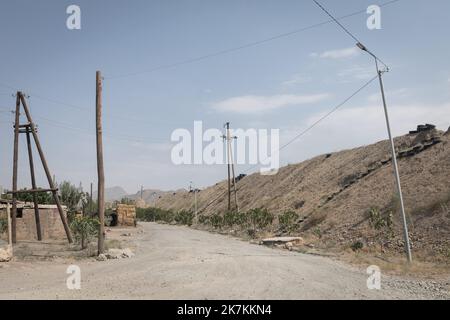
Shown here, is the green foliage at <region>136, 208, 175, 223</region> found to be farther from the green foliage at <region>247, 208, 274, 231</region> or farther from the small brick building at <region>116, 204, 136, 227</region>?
the green foliage at <region>247, 208, 274, 231</region>

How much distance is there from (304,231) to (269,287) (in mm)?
23906

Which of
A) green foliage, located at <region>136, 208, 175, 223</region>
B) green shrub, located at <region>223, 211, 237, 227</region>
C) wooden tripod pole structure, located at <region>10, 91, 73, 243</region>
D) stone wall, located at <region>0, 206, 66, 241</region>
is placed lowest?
green foliage, located at <region>136, 208, 175, 223</region>

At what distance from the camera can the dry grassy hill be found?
22.7 m

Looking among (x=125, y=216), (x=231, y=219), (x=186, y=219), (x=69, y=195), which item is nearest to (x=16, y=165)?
(x=69, y=195)

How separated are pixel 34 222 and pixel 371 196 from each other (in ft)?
85.0

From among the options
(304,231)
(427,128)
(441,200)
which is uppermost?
(427,128)

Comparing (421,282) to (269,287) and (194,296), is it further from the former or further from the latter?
(194,296)

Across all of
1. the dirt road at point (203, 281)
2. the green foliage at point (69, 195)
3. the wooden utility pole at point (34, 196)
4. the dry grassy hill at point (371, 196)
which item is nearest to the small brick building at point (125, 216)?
the green foliage at point (69, 195)

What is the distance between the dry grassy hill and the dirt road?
814cm

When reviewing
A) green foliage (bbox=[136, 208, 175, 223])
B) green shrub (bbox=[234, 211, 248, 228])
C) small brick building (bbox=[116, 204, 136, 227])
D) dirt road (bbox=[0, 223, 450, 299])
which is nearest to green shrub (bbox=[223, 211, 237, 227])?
green shrub (bbox=[234, 211, 248, 228])

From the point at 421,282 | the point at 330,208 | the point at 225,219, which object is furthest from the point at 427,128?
the point at 421,282

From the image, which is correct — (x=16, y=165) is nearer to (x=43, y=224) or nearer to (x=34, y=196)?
(x=34, y=196)

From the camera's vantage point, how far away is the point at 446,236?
2044 centimetres
